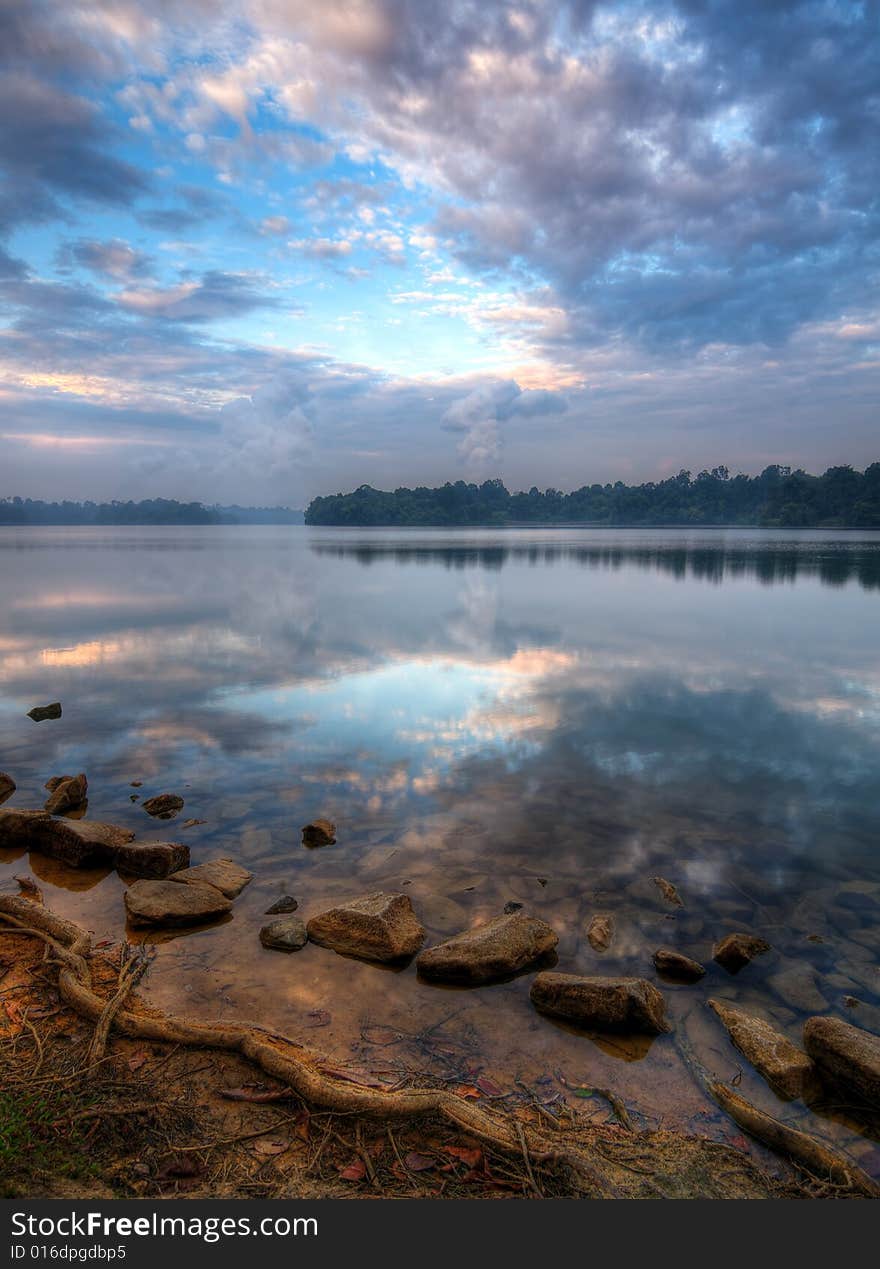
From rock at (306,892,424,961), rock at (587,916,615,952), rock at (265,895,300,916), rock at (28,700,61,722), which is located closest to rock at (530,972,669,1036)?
rock at (587,916,615,952)

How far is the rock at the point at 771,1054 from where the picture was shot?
5141mm

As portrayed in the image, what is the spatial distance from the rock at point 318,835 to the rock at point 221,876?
3.41 ft

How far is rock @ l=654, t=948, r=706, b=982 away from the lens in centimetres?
654

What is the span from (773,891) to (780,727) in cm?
829

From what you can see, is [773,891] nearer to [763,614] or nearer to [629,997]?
[629,997]

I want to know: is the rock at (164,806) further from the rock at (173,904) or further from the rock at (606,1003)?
the rock at (606,1003)

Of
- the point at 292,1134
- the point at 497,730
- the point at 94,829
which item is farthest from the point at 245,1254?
the point at 497,730

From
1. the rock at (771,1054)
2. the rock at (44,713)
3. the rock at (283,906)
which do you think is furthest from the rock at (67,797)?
the rock at (771,1054)

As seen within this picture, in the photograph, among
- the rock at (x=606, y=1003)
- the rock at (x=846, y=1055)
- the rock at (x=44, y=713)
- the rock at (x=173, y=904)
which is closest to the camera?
the rock at (x=846, y=1055)

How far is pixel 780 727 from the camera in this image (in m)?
15.5

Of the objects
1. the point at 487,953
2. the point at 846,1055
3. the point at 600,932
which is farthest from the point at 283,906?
the point at 846,1055

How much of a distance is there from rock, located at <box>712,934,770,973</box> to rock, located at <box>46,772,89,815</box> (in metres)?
9.41

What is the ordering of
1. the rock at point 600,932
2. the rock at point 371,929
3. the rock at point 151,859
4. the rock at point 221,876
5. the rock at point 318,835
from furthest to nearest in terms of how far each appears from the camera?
the rock at point 318,835, the rock at point 151,859, the rock at point 221,876, the rock at point 600,932, the rock at point 371,929

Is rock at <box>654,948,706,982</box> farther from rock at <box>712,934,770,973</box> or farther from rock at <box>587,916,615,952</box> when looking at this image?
rock at <box>587,916,615,952</box>
